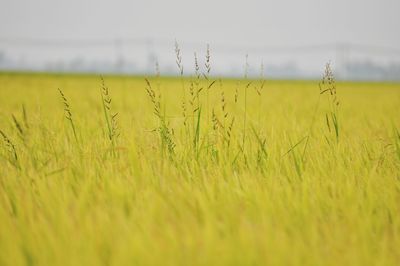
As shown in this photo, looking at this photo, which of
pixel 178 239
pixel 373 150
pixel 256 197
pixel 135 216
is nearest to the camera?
pixel 178 239

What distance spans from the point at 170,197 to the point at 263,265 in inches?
16.4

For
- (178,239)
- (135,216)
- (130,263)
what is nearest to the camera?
(130,263)

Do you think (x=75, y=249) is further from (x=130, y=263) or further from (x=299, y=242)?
(x=299, y=242)

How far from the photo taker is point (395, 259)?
0.96 metres

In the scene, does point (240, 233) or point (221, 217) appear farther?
point (221, 217)

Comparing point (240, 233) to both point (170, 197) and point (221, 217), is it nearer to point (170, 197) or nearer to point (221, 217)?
point (221, 217)

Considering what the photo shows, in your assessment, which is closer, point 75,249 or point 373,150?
point 75,249

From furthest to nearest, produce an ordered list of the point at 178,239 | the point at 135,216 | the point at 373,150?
the point at 373,150
the point at 135,216
the point at 178,239

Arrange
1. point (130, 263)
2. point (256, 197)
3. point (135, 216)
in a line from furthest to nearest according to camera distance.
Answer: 1. point (256, 197)
2. point (135, 216)
3. point (130, 263)

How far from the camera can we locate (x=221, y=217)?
1165 mm

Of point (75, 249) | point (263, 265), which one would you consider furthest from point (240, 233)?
point (75, 249)

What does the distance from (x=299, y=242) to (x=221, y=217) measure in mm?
253

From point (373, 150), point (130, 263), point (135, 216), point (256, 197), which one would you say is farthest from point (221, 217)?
point (373, 150)

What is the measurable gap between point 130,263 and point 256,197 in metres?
0.47
